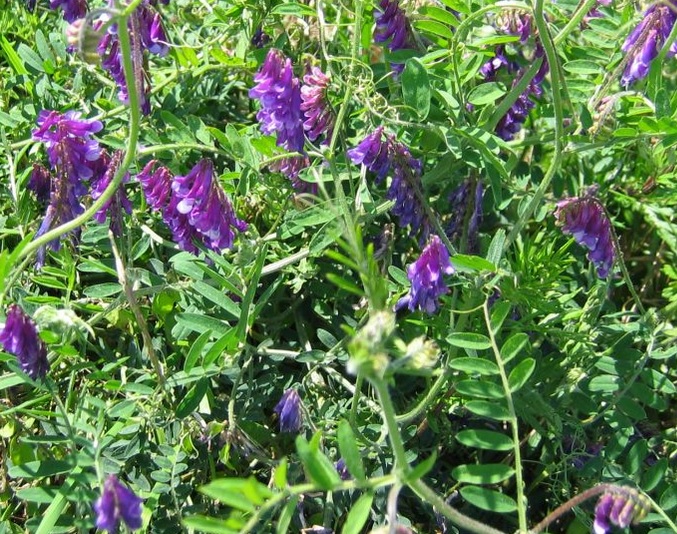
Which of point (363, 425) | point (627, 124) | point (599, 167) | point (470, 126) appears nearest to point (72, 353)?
point (363, 425)

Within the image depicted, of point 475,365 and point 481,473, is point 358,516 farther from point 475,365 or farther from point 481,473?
point 475,365

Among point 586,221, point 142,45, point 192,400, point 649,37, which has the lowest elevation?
point 192,400

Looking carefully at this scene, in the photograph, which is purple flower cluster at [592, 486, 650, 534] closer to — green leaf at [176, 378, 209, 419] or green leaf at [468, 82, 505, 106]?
green leaf at [176, 378, 209, 419]

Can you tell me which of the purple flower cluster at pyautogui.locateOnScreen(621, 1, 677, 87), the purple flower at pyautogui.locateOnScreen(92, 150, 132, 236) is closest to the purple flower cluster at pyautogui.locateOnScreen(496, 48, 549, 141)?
the purple flower cluster at pyautogui.locateOnScreen(621, 1, 677, 87)

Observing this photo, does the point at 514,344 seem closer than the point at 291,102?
Yes

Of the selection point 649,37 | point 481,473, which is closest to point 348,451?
point 481,473

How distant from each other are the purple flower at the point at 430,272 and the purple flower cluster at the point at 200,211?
0.43 m

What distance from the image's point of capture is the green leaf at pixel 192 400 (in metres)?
2.25

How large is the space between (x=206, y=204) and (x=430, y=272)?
1.72 ft

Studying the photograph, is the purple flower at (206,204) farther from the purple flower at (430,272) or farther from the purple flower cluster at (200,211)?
the purple flower at (430,272)

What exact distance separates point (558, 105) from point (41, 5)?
188cm

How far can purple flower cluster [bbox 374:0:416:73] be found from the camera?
2.48 m

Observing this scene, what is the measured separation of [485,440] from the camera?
2.05 metres

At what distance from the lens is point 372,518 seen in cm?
229
